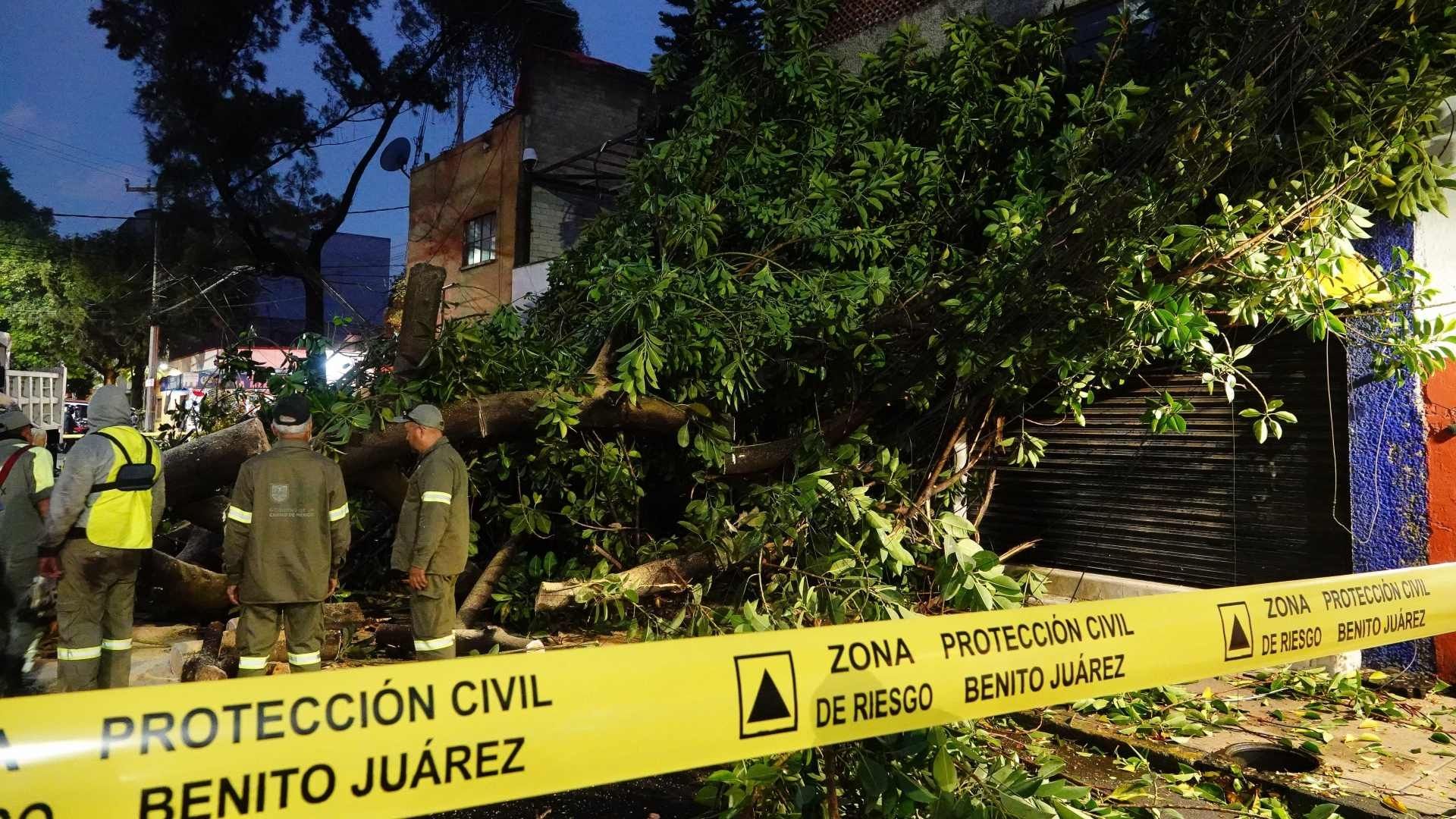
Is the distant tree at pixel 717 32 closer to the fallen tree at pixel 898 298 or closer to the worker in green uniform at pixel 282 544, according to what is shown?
the fallen tree at pixel 898 298

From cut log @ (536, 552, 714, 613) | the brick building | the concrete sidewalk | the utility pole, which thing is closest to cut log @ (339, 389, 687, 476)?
cut log @ (536, 552, 714, 613)

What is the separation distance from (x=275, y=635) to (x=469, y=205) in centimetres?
1740

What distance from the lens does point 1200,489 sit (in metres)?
6.68

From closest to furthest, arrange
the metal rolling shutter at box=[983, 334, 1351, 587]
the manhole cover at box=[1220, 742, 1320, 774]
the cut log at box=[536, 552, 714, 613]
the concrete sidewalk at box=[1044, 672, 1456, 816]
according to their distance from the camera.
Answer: the concrete sidewalk at box=[1044, 672, 1456, 816], the manhole cover at box=[1220, 742, 1320, 774], the cut log at box=[536, 552, 714, 613], the metal rolling shutter at box=[983, 334, 1351, 587]

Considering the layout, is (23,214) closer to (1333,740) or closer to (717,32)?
(717,32)

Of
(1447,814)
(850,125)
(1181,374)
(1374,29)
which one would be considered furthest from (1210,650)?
(850,125)

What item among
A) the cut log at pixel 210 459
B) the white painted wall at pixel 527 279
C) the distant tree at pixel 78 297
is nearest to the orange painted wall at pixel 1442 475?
the cut log at pixel 210 459

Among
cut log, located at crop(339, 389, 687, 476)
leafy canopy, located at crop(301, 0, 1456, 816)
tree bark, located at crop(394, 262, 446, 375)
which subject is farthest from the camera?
tree bark, located at crop(394, 262, 446, 375)

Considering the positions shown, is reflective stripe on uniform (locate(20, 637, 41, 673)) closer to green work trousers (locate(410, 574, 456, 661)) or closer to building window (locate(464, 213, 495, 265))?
green work trousers (locate(410, 574, 456, 661))

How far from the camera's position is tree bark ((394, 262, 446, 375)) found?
640cm

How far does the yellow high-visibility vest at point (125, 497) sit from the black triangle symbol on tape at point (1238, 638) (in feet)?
18.0

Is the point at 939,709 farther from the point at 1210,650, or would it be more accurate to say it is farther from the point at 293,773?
the point at 293,773

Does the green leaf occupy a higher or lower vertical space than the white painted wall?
lower

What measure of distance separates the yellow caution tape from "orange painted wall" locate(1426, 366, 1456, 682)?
3556 mm
